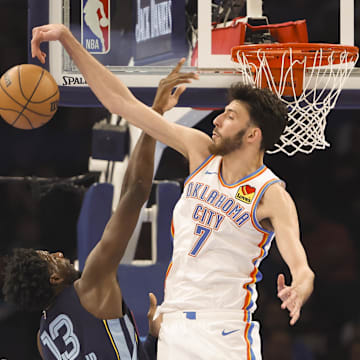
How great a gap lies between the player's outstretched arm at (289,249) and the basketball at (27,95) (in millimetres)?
1283

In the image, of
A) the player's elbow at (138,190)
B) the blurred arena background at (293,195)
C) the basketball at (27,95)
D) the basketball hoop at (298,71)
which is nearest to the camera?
the basketball at (27,95)

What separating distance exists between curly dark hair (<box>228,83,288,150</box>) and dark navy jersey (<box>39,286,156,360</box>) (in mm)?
1155

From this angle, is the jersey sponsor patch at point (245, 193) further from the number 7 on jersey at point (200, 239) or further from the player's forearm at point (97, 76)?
the player's forearm at point (97, 76)

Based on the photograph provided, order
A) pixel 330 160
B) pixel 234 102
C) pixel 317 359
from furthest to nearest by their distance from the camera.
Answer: pixel 330 160 → pixel 317 359 → pixel 234 102

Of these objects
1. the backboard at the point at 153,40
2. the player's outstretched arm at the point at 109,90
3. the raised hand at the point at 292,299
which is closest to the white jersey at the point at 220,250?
the player's outstretched arm at the point at 109,90

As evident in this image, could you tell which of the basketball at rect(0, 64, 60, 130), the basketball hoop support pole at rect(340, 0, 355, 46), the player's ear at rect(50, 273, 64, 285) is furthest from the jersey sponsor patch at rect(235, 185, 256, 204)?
the basketball hoop support pole at rect(340, 0, 355, 46)

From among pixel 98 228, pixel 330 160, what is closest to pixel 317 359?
pixel 330 160

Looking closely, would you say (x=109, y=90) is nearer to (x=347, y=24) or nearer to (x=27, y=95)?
(x=27, y=95)

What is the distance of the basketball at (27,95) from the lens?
3.53 m

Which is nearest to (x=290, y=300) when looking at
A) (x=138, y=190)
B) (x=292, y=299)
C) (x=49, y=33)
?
(x=292, y=299)

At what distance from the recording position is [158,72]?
416 centimetres

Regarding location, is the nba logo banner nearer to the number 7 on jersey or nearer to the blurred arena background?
the number 7 on jersey

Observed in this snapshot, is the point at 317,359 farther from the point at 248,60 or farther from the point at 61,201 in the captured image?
the point at 248,60

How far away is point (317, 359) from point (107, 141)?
3.14 meters
